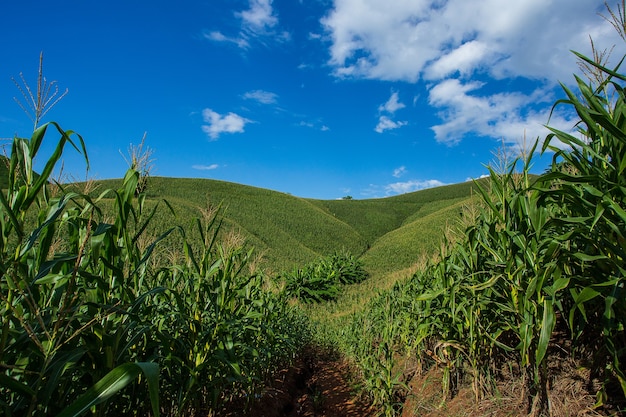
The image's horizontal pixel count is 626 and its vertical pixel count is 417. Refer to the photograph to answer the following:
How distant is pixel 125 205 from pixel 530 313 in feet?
9.24

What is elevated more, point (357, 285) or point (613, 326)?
point (613, 326)

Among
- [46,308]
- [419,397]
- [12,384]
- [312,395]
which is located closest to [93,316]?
[46,308]

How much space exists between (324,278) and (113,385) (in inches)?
600

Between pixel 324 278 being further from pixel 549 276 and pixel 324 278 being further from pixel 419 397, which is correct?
A: pixel 549 276

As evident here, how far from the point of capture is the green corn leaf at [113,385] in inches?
45.1

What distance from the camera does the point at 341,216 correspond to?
160 ft

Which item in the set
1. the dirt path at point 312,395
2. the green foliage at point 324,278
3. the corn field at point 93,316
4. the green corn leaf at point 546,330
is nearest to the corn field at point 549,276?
the green corn leaf at point 546,330

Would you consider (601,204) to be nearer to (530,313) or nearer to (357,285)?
(530,313)

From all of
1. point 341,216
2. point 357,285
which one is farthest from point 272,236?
point 341,216

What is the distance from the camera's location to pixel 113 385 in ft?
3.97

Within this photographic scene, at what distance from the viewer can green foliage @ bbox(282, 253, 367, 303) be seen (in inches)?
594

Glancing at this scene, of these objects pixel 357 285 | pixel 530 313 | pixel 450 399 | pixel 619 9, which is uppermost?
pixel 619 9

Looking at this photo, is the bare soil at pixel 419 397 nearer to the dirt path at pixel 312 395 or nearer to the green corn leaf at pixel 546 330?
the dirt path at pixel 312 395

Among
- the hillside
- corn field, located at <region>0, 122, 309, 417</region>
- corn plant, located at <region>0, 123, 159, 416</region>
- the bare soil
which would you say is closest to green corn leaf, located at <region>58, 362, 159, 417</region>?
corn field, located at <region>0, 122, 309, 417</region>
